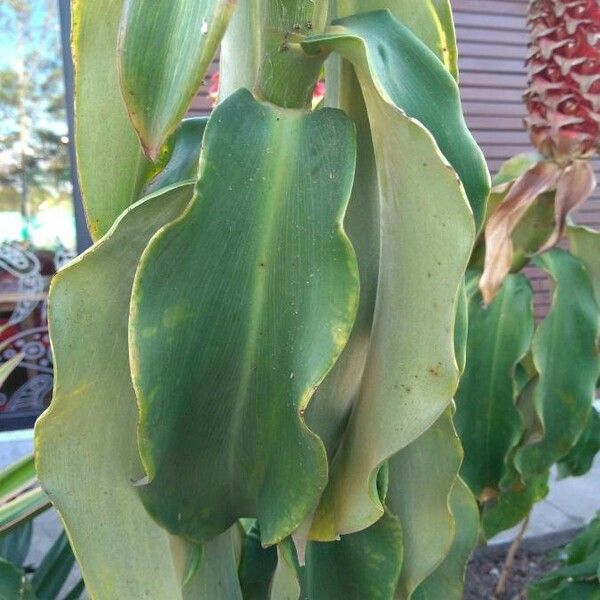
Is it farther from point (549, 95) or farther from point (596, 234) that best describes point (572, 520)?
point (549, 95)

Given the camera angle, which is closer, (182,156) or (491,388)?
(182,156)

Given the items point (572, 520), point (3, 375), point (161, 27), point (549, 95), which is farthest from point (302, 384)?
point (572, 520)

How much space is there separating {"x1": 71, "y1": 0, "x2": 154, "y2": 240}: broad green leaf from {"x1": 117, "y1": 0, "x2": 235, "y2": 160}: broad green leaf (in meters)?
0.12

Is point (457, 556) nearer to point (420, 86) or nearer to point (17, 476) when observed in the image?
point (420, 86)

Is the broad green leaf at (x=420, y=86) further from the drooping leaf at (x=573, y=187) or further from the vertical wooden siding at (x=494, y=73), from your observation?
the vertical wooden siding at (x=494, y=73)

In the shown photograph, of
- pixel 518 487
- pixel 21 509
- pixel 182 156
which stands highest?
pixel 182 156

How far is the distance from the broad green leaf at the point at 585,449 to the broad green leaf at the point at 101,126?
113 centimetres

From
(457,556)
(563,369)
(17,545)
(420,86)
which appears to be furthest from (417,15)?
(17,545)

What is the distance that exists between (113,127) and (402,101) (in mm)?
215

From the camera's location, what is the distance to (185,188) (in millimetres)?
417

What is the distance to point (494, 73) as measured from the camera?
296 cm

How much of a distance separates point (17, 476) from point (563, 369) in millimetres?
891

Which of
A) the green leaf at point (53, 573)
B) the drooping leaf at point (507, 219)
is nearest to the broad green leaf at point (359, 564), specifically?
the drooping leaf at point (507, 219)

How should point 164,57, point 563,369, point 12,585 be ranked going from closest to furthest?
point 164,57, point 12,585, point 563,369
